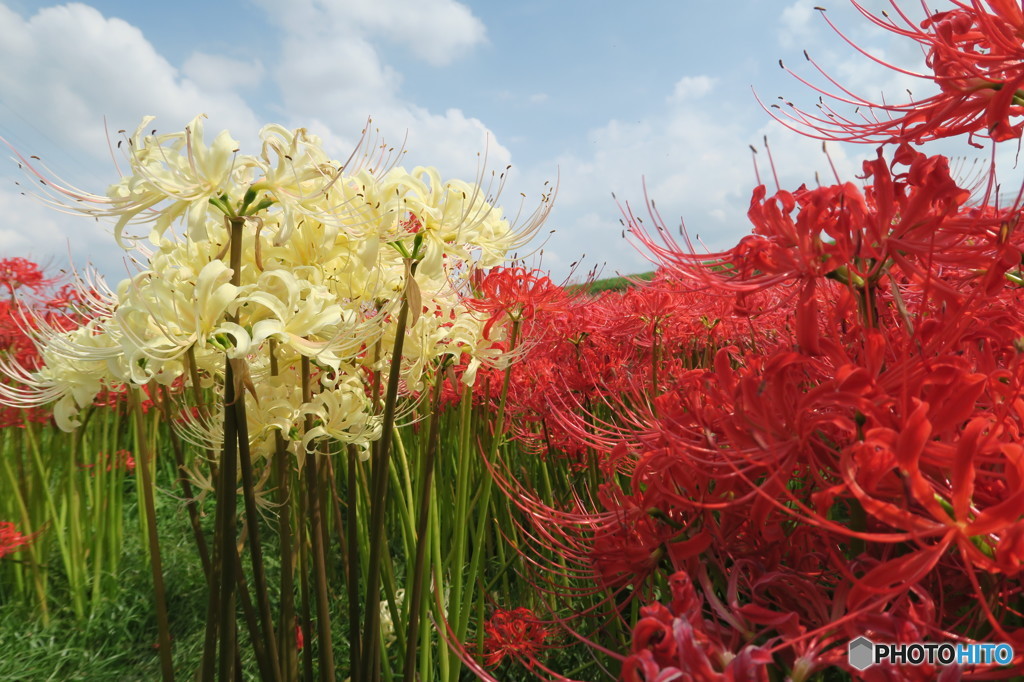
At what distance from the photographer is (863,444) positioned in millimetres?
769

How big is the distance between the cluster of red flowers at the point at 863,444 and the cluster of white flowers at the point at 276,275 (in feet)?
2.16

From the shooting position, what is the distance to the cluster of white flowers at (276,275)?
131 cm

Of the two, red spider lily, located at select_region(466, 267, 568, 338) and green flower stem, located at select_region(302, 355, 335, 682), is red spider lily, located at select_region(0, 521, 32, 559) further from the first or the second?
red spider lily, located at select_region(466, 267, 568, 338)

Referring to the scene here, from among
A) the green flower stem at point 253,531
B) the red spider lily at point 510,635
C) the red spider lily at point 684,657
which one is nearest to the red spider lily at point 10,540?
the green flower stem at point 253,531

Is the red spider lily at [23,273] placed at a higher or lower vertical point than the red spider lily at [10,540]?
higher

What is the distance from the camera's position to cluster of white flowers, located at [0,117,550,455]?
1.31 meters

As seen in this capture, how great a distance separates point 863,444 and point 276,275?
1.13 m

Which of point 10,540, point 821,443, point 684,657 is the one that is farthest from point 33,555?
point 821,443

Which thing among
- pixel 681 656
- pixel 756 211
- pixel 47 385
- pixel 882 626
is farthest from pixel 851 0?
pixel 47 385

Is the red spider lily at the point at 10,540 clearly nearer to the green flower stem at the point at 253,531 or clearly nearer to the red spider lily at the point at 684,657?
the green flower stem at the point at 253,531

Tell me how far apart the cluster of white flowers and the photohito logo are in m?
→ 1.05

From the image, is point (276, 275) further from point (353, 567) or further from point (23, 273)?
point (23, 273)

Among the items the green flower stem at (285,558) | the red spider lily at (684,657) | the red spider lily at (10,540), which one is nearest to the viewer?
the red spider lily at (684,657)

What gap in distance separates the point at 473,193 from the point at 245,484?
0.92 m
